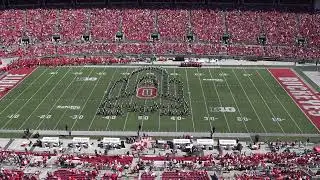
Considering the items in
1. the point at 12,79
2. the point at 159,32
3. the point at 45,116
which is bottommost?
the point at 45,116

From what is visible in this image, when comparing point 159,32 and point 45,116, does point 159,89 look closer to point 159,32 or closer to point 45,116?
point 45,116

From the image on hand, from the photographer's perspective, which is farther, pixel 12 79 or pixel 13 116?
pixel 12 79

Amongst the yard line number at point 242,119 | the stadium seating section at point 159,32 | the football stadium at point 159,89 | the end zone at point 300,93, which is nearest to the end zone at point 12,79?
the football stadium at point 159,89

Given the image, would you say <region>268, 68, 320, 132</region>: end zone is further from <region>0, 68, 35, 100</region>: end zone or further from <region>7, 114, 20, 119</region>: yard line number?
<region>0, 68, 35, 100</region>: end zone

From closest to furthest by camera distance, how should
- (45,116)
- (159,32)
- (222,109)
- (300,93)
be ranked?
(45,116) → (222,109) → (300,93) → (159,32)

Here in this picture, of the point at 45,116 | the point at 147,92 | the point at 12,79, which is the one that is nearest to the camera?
the point at 45,116

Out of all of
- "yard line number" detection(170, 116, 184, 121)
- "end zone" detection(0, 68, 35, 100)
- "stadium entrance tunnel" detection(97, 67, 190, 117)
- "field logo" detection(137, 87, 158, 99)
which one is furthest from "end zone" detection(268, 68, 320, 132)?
"end zone" detection(0, 68, 35, 100)

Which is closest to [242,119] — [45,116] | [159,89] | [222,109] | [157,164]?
[222,109]

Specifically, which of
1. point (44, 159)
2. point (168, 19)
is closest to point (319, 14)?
point (168, 19)
